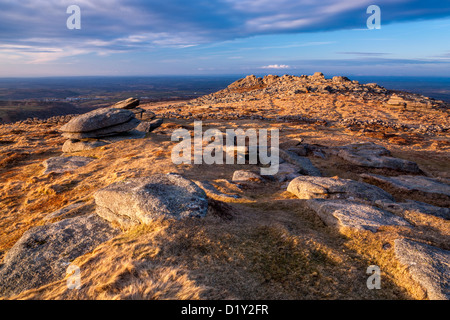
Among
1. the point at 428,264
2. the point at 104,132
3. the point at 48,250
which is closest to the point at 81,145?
the point at 104,132

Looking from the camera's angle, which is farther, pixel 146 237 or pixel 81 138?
pixel 81 138

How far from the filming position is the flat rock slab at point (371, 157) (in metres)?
16.3

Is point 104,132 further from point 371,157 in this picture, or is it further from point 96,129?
point 371,157

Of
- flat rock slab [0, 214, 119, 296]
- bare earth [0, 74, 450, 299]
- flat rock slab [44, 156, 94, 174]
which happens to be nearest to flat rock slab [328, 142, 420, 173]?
bare earth [0, 74, 450, 299]

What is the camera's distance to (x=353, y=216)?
7.21 meters

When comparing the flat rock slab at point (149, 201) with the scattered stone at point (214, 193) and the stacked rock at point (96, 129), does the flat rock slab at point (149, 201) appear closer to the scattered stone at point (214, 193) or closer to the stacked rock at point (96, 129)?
the scattered stone at point (214, 193)

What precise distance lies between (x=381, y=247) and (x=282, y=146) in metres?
15.2

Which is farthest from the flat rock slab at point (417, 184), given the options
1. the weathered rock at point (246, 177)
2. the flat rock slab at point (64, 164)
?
the flat rock slab at point (64, 164)

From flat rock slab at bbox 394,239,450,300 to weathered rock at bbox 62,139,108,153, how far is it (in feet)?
68.5

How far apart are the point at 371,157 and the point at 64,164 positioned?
20.3 meters
